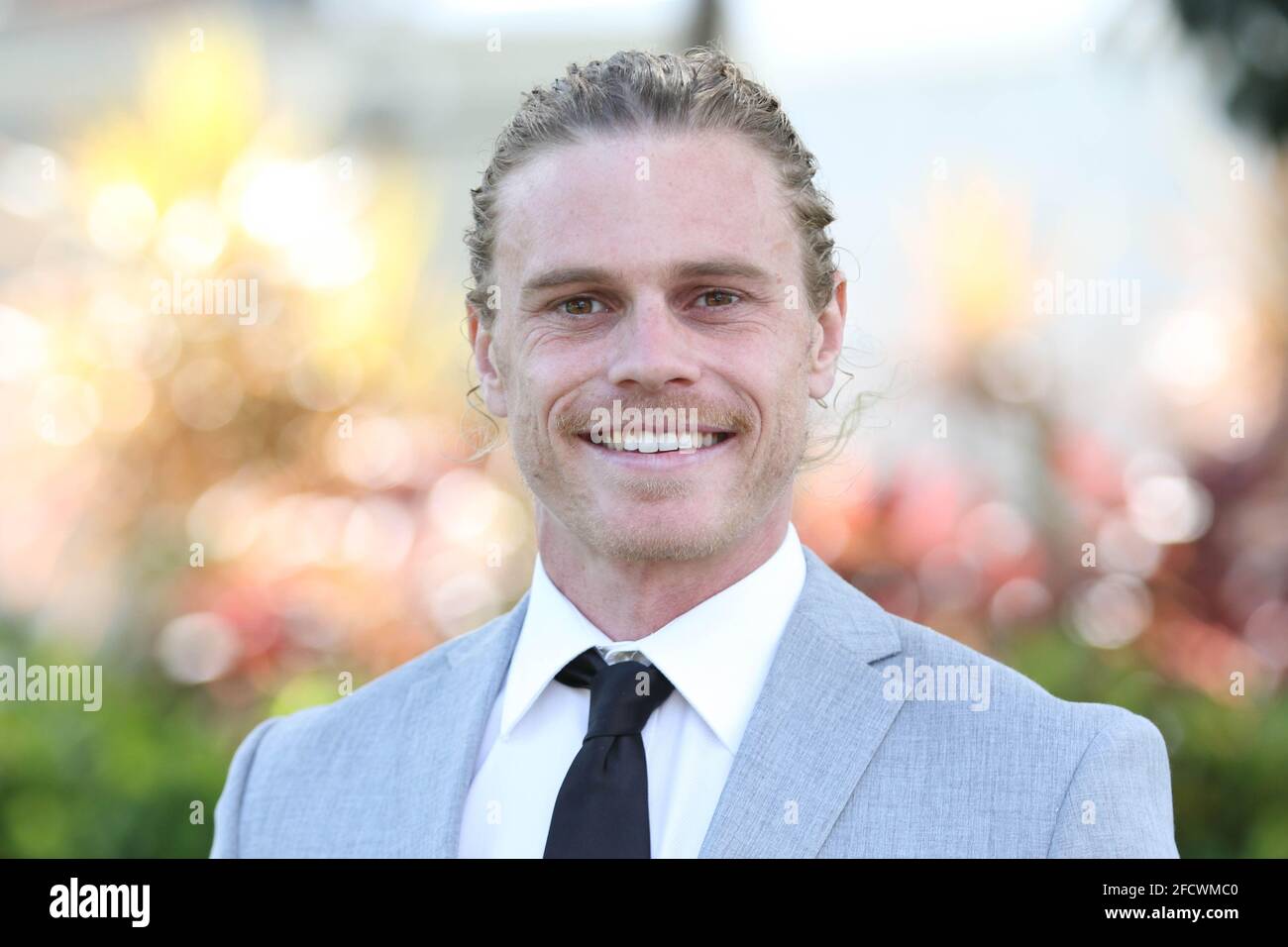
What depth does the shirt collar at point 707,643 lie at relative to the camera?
7.45ft

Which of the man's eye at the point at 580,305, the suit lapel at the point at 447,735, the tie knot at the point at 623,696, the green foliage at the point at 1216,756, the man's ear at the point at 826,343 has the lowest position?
the green foliage at the point at 1216,756

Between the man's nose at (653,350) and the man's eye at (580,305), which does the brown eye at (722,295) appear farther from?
the man's eye at (580,305)

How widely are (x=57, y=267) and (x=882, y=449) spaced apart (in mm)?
3070

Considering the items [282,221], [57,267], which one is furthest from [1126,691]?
[57,267]

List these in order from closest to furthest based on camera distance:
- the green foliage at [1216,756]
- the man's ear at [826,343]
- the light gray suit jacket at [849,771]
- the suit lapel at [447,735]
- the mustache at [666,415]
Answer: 1. the light gray suit jacket at [849,771]
2. the mustache at [666,415]
3. the suit lapel at [447,735]
4. the man's ear at [826,343]
5. the green foliage at [1216,756]

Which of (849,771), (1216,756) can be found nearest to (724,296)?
(849,771)

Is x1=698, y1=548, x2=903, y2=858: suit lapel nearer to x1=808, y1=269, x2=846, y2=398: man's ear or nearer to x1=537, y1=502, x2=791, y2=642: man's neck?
x1=537, y1=502, x2=791, y2=642: man's neck

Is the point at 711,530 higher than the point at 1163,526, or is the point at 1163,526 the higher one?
the point at 711,530

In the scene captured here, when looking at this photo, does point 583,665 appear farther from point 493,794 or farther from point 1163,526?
point 1163,526

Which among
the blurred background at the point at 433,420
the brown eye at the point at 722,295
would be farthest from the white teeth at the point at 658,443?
the blurred background at the point at 433,420

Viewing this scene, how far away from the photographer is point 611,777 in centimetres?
220

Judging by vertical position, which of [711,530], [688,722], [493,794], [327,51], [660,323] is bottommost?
[493,794]

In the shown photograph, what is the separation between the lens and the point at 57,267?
498 centimetres

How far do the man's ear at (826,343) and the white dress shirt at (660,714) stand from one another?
0.31m
